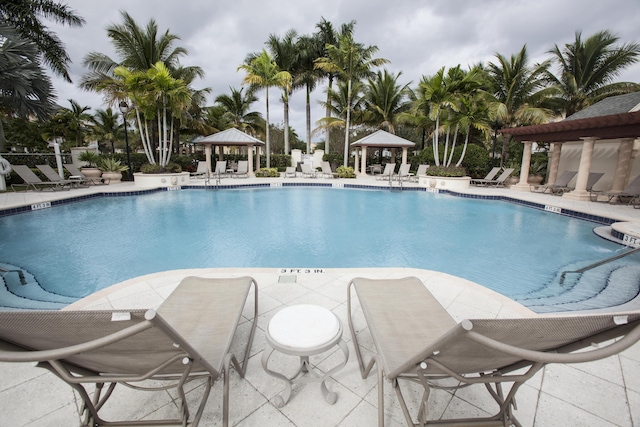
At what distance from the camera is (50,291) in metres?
4.20

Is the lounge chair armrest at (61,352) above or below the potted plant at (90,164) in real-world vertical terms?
below

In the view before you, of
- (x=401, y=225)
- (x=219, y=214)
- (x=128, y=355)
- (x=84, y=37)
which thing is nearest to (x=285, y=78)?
(x=84, y=37)

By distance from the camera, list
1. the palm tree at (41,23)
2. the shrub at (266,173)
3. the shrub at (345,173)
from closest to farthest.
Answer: the palm tree at (41,23) < the shrub at (266,173) < the shrub at (345,173)

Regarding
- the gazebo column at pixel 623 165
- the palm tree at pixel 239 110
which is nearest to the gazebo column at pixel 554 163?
the gazebo column at pixel 623 165

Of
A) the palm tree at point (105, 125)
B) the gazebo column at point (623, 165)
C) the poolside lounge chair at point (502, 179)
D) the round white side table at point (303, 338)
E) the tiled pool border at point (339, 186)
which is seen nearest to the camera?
the round white side table at point (303, 338)

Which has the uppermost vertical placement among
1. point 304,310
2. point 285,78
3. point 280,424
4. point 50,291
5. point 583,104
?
point 285,78

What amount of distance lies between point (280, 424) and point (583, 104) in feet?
72.1

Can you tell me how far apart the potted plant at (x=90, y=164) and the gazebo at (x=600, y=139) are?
1914 centimetres

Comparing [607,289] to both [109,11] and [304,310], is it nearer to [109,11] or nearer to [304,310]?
[304,310]

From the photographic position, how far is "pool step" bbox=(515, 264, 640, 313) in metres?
3.77

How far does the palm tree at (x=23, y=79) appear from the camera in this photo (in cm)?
1035

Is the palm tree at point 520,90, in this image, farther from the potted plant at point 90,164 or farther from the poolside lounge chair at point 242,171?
the potted plant at point 90,164

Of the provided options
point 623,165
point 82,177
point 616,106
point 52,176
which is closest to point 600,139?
point 623,165

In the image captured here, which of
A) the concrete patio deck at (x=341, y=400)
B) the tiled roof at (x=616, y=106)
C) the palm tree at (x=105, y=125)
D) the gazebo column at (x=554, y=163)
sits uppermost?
the palm tree at (x=105, y=125)
